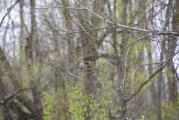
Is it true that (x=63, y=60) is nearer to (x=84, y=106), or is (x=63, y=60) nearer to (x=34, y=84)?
(x=34, y=84)

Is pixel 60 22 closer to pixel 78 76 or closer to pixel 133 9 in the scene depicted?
pixel 78 76

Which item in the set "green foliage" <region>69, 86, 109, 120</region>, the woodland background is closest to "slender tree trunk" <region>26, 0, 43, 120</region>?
the woodland background

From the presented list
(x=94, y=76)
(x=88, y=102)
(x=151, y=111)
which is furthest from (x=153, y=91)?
(x=88, y=102)

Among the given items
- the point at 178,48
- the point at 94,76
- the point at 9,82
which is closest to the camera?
the point at 178,48

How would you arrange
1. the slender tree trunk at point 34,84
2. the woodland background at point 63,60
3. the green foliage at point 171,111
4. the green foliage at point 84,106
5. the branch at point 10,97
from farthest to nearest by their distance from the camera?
the slender tree trunk at point 34,84 → the branch at point 10,97 → the green foliage at point 171,111 → the woodland background at point 63,60 → the green foliage at point 84,106

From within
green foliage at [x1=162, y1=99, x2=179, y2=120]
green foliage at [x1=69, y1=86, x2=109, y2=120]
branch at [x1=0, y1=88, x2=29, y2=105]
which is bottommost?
green foliage at [x1=162, y1=99, x2=179, y2=120]

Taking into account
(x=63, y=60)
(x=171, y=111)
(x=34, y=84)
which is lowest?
(x=171, y=111)

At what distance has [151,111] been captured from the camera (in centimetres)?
1720

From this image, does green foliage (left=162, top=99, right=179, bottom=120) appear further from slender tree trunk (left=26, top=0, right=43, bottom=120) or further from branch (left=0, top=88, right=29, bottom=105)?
branch (left=0, top=88, right=29, bottom=105)

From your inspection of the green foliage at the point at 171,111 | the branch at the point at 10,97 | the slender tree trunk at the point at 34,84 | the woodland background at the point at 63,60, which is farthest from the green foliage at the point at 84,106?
the slender tree trunk at the point at 34,84

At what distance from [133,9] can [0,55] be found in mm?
4952

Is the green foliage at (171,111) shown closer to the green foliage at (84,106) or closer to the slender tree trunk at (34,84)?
the slender tree trunk at (34,84)

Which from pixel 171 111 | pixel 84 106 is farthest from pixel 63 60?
pixel 84 106

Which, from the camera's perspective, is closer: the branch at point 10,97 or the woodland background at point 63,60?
the woodland background at point 63,60
